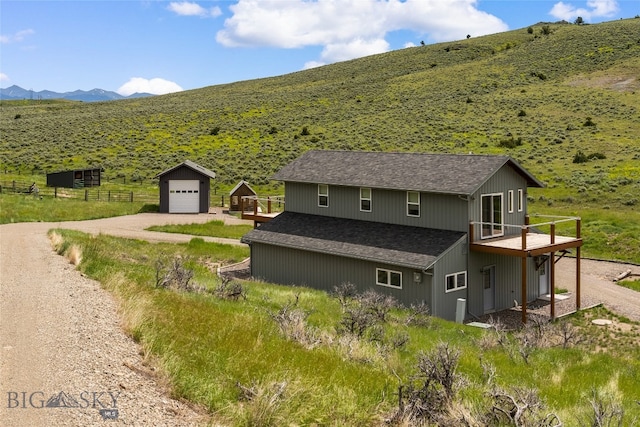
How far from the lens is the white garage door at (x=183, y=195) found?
5025 centimetres

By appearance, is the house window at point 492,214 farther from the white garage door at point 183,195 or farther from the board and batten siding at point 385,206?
the white garage door at point 183,195

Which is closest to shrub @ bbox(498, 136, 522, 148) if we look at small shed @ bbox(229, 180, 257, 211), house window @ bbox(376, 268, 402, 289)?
small shed @ bbox(229, 180, 257, 211)

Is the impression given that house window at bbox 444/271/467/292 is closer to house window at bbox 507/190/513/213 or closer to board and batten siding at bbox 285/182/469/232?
board and batten siding at bbox 285/182/469/232

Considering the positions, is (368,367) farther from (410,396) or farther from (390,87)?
(390,87)

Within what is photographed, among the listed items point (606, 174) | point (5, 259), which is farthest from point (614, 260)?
point (5, 259)

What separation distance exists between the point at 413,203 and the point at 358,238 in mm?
2659

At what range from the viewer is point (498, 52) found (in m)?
126

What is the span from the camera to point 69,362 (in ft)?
33.0

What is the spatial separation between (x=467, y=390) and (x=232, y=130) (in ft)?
248

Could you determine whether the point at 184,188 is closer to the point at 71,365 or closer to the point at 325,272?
the point at 325,272

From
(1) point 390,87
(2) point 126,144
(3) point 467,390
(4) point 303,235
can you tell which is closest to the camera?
(3) point 467,390

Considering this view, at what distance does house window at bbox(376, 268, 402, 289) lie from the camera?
2555cm

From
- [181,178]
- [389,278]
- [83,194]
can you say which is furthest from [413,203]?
[83,194]

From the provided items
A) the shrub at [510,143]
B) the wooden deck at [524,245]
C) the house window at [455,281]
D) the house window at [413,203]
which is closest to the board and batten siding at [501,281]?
the house window at [455,281]
